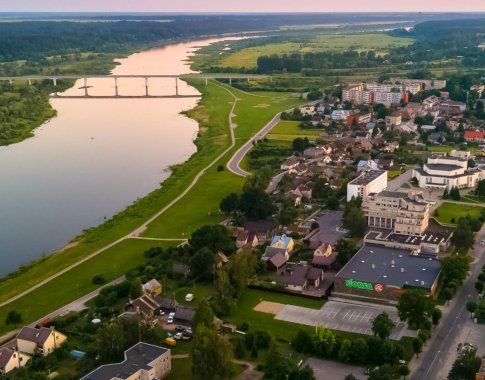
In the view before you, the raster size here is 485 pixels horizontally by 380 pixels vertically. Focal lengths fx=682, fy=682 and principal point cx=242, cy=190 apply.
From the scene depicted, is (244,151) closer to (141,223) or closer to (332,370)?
(141,223)

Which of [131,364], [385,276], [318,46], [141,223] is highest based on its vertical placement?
[131,364]

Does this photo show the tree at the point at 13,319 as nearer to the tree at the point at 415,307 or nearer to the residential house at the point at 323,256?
the residential house at the point at 323,256

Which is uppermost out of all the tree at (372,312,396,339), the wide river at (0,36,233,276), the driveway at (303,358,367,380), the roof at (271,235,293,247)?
the tree at (372,312,396,339)

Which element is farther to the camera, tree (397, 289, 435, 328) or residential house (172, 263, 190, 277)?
residential house (172, 263, 190, 277)

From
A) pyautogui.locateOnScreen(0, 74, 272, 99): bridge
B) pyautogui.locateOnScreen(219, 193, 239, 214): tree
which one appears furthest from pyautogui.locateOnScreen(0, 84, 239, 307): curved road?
pyautogui.locateOnScreen(0, 74, 272, 99): bridge

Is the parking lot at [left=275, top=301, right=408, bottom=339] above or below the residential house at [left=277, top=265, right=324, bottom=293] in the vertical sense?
below

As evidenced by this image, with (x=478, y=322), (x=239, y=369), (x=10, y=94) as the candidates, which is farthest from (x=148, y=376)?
(x=10, y=94)

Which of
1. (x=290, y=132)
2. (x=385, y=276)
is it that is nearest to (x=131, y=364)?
(x=385, y=276)

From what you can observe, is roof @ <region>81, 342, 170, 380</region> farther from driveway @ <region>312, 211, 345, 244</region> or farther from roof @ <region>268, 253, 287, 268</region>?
driveway @ <region>312, 211, 345, 244</region>
